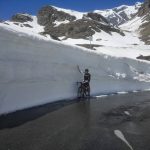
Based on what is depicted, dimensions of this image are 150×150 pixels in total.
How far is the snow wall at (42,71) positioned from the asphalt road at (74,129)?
2.76 feet

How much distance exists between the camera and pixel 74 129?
9562 millimetres

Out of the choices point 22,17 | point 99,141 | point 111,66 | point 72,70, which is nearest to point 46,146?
point 99,141

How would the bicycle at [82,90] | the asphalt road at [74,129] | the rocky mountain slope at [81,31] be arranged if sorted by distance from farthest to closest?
the rocky mountain slope at [81,31] → the bicycle at [82,90] → the asphalt road at [74,129]

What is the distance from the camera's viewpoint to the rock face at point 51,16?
16407 cm

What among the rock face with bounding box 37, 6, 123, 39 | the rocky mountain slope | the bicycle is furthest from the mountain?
the rock face with bounding box 37, 6, 123, 39

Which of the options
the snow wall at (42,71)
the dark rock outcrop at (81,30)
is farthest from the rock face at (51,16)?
the snow wall at (42,71)

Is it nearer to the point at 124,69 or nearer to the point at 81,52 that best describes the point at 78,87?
the point at 81,52

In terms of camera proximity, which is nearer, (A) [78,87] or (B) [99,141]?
(B) [99,141]

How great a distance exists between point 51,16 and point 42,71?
523 ft

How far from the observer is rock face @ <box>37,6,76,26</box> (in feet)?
538

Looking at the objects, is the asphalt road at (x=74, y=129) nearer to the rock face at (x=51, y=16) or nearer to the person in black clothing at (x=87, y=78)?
the person in black clothing at (x=87, y=78)

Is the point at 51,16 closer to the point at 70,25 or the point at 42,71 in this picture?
the point at 70,25

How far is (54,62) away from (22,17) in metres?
158

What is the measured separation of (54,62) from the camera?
16.5m
